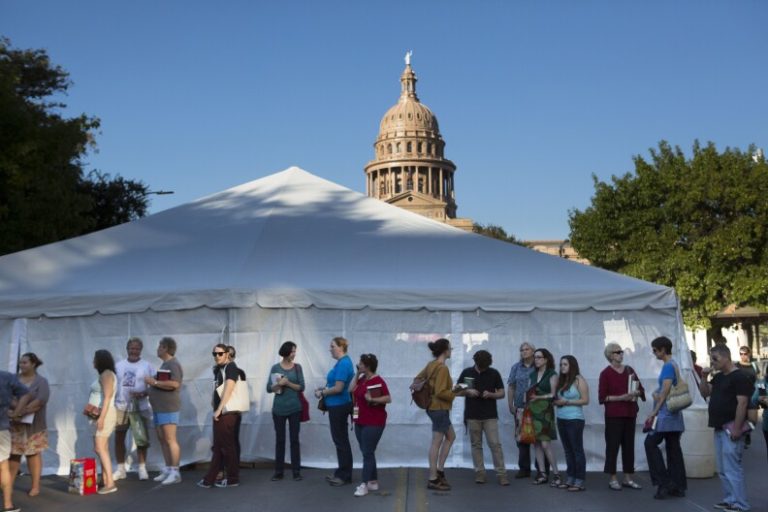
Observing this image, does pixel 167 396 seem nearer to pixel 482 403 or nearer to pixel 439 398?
pixel 439 398

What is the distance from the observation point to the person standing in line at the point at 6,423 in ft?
28.5

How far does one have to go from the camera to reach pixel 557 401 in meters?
9.97

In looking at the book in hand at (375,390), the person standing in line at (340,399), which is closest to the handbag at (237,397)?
the person standing in line at (340,399)

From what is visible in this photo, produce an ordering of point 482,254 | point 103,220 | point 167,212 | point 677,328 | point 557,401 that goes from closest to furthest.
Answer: point 557,401 → point 677,328 → point 482,254 → point 167,212 → point 103,220

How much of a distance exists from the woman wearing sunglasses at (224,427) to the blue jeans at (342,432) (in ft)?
3.49

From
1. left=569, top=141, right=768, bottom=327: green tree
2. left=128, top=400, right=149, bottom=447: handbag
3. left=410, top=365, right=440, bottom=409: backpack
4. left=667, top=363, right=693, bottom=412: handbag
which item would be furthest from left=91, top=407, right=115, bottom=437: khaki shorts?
left=569, top=141, right=768, bottom=327: green tree

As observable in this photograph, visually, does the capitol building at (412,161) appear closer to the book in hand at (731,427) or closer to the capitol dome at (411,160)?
the capitol dome at (411,160)

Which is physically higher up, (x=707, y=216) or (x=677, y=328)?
(x=707, y=216)

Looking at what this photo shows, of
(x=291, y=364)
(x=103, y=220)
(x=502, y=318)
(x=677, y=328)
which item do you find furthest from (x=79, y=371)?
(x=103, y=220)

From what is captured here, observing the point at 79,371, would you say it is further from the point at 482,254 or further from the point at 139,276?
the point at 482,254

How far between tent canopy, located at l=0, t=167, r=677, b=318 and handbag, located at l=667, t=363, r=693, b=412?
7.46 ft

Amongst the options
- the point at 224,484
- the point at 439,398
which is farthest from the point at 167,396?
the point at 439,398

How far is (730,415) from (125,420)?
6.55 meters

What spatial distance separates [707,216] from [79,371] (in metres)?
27.5
